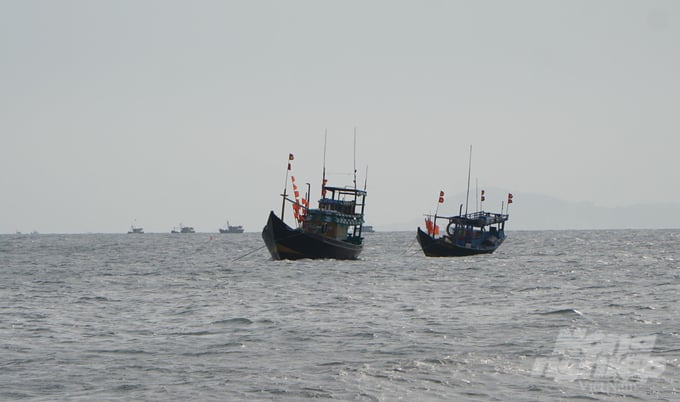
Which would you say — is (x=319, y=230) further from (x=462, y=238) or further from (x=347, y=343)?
(x=347, y=343)

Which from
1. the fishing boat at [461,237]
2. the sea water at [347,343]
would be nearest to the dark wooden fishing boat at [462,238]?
the fishing boat at [461,237]

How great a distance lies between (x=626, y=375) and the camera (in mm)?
17016

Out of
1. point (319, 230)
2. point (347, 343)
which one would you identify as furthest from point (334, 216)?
point (347, 343)

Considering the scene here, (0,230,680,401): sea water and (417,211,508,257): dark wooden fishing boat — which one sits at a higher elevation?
(417,211,508,257): dark wooden fishing boat

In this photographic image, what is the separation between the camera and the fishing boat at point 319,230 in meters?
64.1

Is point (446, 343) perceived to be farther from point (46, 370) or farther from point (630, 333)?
point (46, 370)

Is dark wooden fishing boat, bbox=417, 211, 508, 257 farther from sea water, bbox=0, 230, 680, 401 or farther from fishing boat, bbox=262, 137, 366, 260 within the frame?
sea water, bbox=0, 230, 680, 401

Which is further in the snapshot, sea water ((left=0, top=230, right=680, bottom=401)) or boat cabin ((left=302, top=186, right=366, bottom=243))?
boat cabin ((left=302, top=186, right=366, bottom=243))

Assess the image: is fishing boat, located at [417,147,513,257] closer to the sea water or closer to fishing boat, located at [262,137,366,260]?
fishing boat, located at [262,137,366,260]

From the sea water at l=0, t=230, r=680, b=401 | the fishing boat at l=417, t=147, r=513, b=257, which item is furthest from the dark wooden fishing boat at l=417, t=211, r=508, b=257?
the sea water at l=0, t=230, r=680, b=401

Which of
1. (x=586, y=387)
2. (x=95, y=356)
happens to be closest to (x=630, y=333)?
(x=586, y=387)

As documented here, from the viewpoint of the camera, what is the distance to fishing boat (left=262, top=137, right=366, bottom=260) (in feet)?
210

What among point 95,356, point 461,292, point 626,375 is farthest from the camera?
point 461,292

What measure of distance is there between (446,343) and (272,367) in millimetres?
4957
